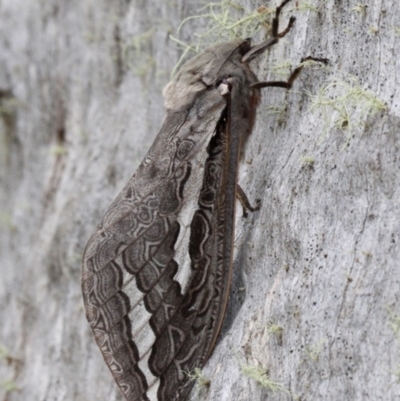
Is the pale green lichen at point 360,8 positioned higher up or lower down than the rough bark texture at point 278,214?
higher up

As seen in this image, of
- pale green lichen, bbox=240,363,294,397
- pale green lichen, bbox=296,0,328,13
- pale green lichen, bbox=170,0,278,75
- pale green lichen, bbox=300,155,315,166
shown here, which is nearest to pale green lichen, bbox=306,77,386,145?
pale green lichen, bbox=300,155,315,166

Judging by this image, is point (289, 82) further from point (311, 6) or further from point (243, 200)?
point (243, 200)

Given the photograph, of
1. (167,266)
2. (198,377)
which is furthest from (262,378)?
(167,266)

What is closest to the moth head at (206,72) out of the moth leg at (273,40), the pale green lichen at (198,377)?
the moth leg at (273,40)

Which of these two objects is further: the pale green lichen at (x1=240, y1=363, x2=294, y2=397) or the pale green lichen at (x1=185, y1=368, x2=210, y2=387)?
the pale green lichen at (x1=185, y1=368, x2=210, y2=387)

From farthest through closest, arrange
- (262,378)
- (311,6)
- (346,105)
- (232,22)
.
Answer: (232,22)
(311,6)
(346,105)
(262,378)

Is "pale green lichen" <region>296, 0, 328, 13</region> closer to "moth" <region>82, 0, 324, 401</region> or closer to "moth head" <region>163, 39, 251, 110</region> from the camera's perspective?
"moth" <region>82, 0, 324, 401</region>

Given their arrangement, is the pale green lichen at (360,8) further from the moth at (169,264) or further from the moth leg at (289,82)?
the moth at (169,264)
